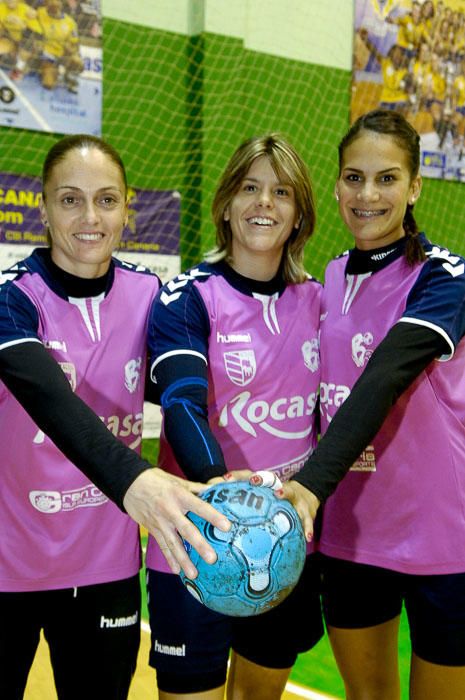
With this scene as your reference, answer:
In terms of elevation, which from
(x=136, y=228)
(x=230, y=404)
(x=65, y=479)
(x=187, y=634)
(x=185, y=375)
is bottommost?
(x=136, y=228)

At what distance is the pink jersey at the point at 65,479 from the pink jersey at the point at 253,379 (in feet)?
0.46

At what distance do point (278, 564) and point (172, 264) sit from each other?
4.95 meters

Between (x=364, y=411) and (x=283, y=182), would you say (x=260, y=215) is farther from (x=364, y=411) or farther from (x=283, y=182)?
(x=364, y=411)

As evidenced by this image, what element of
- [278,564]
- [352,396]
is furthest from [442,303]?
[278,564]

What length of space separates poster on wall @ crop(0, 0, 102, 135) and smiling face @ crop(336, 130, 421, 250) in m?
4.07

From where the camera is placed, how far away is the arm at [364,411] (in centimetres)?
166

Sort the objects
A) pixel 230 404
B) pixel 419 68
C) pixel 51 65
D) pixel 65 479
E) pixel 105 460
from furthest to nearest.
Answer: pixel 419 68 < pixel 51 65 < pixel 230 404 < pixel 65 479 < pixel 105 460

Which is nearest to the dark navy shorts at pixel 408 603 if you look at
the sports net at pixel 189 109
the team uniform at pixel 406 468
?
the team uniform at pixel 406 468

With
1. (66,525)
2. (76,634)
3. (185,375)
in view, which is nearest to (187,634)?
(76,634)

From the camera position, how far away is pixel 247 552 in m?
1.46

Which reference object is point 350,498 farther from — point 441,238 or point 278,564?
point 441,238

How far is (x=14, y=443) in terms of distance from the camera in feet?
6.16

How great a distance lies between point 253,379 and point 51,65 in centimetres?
446

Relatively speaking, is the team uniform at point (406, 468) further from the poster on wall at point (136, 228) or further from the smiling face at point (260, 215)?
the poster on wall at point (136, 228)
